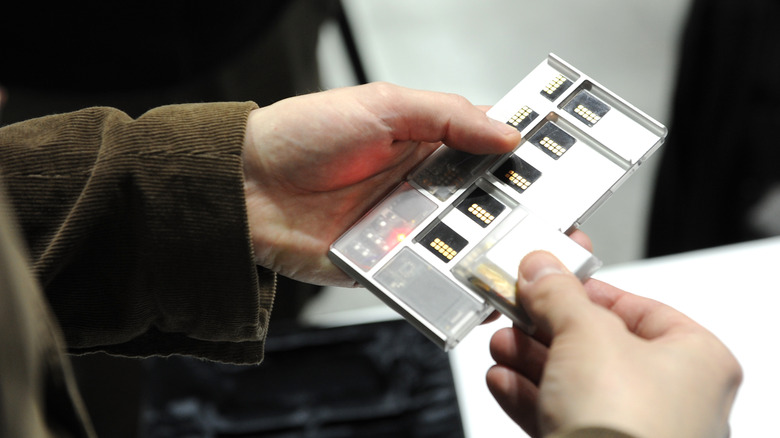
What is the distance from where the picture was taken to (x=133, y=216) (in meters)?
1.05

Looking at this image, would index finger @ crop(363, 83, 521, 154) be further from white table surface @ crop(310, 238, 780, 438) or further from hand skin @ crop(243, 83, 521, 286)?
white table surface @ crop(310, 238, 780, 438)

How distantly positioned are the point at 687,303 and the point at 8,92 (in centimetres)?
173

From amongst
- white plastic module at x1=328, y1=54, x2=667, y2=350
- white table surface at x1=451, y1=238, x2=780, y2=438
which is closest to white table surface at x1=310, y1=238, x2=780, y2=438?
white table surface at x1=451, y1=238, x2=780, y2=438

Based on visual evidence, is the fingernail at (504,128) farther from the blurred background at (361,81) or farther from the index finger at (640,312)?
the blurred background at (361,81)

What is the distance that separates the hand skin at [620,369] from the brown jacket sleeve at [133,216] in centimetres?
43

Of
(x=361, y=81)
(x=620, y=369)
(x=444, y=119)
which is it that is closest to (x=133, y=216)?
(x=444, y=119)

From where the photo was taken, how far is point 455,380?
158 centimetres

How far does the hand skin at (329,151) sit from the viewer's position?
1.14 meters

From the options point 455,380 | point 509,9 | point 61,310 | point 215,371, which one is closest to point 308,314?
point 215,371

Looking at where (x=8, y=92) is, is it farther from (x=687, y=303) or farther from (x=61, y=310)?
(x=687, y=303)

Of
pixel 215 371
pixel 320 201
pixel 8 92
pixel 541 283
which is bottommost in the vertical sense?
pixel 215 371

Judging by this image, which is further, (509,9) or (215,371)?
(509,9)

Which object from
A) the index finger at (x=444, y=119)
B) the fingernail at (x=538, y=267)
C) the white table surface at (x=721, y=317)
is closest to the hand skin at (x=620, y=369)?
the fingernail at (x=538, y=267)

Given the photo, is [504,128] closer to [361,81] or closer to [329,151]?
[329,151]
